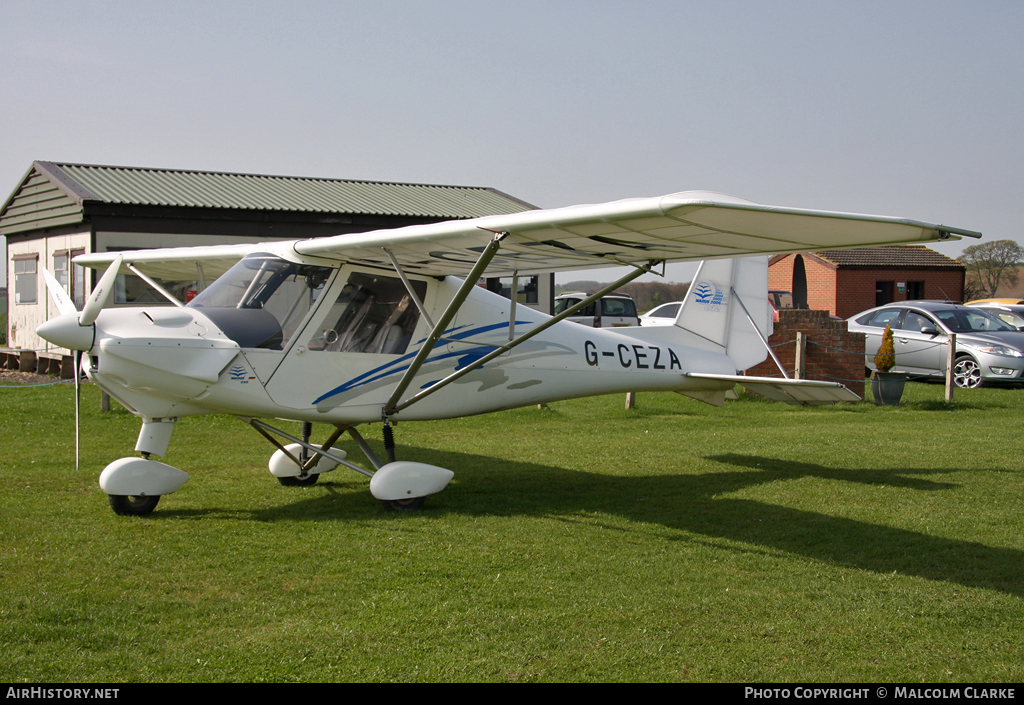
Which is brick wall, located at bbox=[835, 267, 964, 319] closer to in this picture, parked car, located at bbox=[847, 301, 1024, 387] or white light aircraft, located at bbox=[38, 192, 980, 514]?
parked car, located at bbox=[847, 301, 1024, 387]

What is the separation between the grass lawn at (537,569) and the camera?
3955 mm

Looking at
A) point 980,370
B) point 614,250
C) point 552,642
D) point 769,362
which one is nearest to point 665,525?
point 614,250

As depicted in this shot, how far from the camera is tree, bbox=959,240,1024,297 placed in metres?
81.4

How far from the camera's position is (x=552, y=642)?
415 cm

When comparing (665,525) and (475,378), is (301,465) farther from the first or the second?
(665,525)

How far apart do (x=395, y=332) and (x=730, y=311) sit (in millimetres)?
4393

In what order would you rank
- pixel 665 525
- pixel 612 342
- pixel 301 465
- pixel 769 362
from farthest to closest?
pixel 769 362, pixel 612 342, pixel 301 465, pixel 665 525

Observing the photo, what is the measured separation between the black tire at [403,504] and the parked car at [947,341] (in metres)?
11.8

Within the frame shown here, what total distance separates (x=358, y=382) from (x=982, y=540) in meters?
5.02

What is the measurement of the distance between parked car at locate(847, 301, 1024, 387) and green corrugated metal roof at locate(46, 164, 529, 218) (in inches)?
400

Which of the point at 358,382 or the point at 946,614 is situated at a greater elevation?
the point at 358,382

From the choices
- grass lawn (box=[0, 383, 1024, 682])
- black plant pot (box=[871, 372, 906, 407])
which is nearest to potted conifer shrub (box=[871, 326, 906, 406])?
black plant pot (box=[871, 372, 906, 407])

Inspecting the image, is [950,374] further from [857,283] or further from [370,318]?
[857,283]

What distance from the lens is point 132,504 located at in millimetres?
6734
